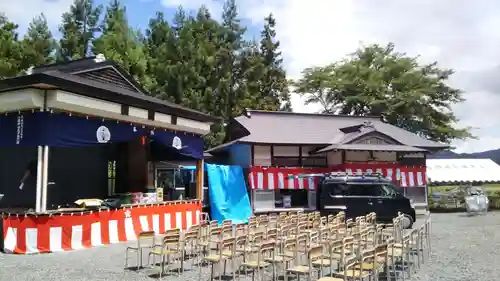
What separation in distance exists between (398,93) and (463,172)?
6.96m

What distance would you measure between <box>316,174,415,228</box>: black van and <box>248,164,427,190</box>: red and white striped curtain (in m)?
3.45

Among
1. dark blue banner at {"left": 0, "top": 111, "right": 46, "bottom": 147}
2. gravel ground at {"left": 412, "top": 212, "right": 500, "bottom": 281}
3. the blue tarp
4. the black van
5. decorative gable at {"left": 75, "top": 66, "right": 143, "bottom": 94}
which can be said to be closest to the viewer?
gravel ground at {"left": 412, "top": 212, "right": 500, "bottom": 281}

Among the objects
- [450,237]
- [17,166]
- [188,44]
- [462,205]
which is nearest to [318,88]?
[188,44]

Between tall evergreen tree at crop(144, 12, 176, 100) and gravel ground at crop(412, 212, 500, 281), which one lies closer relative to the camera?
gravel ground at crop(412, 212, 500, 281)

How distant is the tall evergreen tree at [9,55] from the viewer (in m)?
24.8

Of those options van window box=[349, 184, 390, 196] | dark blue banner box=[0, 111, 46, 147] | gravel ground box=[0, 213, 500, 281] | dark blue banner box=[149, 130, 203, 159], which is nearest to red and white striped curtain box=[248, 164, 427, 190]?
van window box=[349, 184, 390, 196]

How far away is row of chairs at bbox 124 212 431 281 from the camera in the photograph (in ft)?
21.5

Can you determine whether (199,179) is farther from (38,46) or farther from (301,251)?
(38,46)

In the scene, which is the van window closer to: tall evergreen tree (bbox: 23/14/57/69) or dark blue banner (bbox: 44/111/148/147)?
dark blue banner (bbox: 44/111/148/147)

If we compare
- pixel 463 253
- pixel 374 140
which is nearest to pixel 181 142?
pixel 463 253

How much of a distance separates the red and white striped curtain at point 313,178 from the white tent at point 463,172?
7.79 metres

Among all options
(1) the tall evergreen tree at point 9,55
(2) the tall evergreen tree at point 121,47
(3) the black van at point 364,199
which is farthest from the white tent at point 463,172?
(1) the tall evergreen tree at point 9,55

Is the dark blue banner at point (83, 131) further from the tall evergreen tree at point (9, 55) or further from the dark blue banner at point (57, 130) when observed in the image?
the tall evergreen tree at point (9, 55)

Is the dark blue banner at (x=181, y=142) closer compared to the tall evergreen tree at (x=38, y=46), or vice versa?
the dark blue banner at (x=181, y=142)
